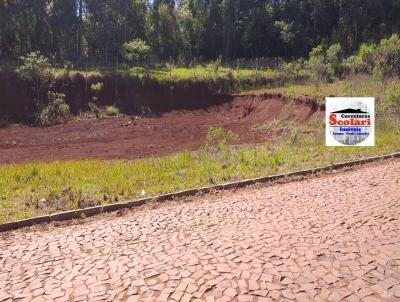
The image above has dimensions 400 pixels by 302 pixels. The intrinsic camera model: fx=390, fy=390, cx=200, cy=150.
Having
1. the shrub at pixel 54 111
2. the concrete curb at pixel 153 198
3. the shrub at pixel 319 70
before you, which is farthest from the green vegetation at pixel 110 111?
the concrete curb at pixel 153 198

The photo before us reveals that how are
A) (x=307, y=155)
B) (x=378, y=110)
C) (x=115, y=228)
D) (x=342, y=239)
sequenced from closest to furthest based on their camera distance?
(x=342, y=239)
(x=115, y=228)
(x=307, y=155)
(x=378, y=110)

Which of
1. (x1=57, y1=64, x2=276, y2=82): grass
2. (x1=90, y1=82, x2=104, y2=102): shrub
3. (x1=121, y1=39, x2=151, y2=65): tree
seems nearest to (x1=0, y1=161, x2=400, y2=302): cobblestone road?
(x1=90, y1=82, x2=104, y2=102): shrub

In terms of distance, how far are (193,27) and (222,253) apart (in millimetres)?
40997

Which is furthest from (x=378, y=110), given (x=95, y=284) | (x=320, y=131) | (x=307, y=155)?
(x=95, y=284)

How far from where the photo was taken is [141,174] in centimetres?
961

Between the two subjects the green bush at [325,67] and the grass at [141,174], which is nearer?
the grass at [141,174]

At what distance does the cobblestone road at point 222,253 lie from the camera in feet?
14.4

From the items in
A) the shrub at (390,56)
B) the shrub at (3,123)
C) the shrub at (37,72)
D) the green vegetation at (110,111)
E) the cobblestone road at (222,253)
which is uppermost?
the shrub at (390,56)

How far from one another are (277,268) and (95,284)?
219cm

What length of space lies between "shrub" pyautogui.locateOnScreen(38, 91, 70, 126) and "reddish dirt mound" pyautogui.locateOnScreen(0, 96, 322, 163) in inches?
33.5

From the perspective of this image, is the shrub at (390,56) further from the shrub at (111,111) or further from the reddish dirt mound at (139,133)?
the shrub at (111,111)

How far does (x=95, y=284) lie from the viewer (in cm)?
460

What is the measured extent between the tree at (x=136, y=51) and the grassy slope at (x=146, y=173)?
19.4 meters

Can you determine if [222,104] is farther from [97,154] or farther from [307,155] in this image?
[307,155]
